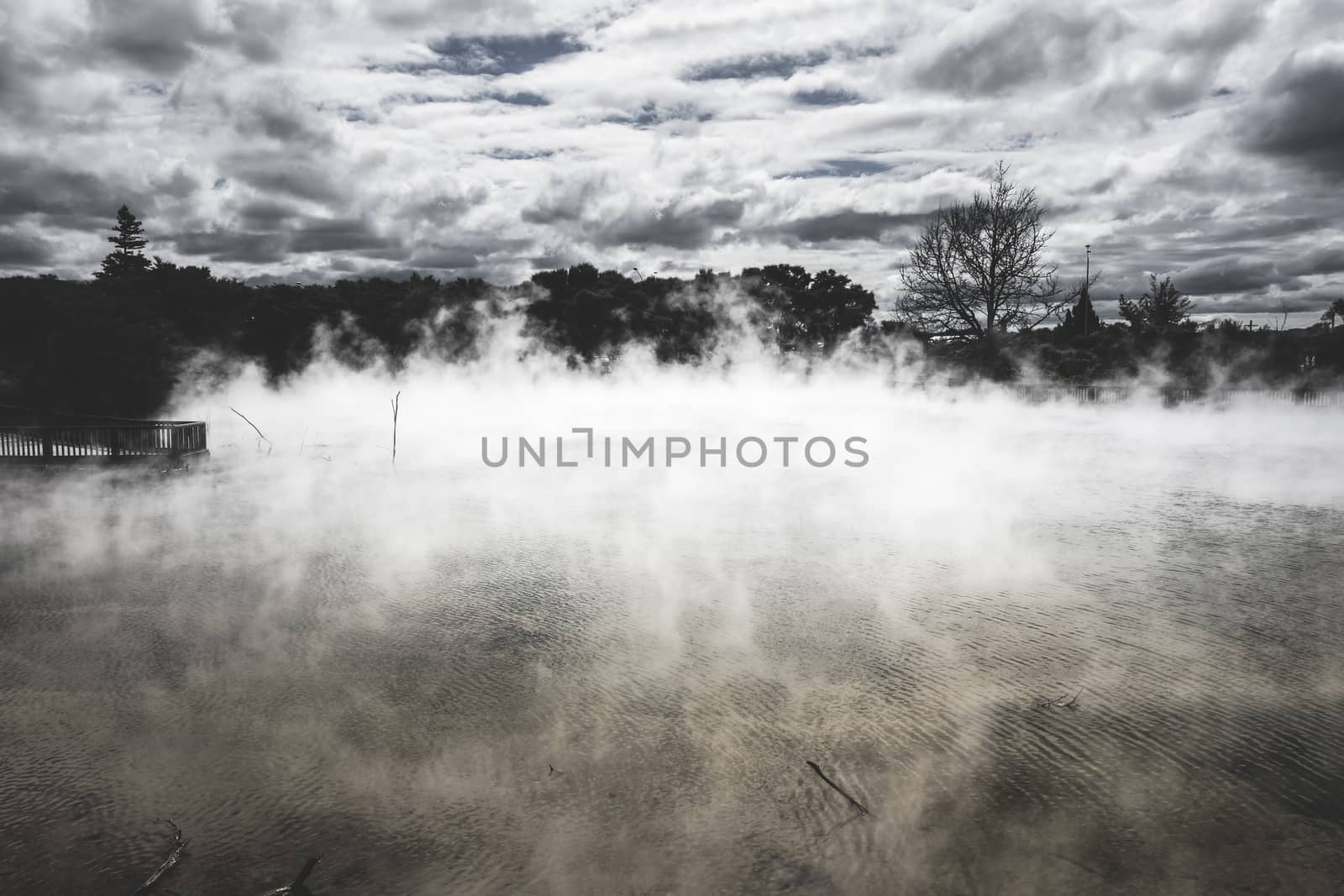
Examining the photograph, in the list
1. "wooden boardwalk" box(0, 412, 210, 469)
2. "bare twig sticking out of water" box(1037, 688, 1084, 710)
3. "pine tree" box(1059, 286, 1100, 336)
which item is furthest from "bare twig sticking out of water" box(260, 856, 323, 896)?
"pine tree" box(1059, 286, 1100, 336)

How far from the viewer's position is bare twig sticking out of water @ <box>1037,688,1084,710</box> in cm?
494

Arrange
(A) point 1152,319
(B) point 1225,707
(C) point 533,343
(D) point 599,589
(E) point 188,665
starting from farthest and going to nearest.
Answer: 1. (A) point 1152,319
2. (C) point 533,343
3. (D) point 599,589
4. (E) point 188,665
5. (B) point 1225,707

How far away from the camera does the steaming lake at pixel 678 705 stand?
3.66m

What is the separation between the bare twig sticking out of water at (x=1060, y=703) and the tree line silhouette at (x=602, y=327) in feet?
67.0

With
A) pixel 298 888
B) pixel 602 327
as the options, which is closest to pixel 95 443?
pixel 298 888

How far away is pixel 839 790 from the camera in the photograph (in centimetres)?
412

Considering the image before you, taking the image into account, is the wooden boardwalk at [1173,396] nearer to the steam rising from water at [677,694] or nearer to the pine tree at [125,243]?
the steam rising from water at [677,694]

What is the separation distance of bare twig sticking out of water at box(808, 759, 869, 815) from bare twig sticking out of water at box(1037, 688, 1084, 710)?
148 centimetres

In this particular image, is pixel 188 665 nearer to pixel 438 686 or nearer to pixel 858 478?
pixel 438 686

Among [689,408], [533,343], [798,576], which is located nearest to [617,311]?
[533,343]

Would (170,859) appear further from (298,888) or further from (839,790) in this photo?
(839,790)

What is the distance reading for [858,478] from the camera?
13203 millimetres

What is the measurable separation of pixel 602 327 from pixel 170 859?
35.5 metres

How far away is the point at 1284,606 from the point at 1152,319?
44607mm
